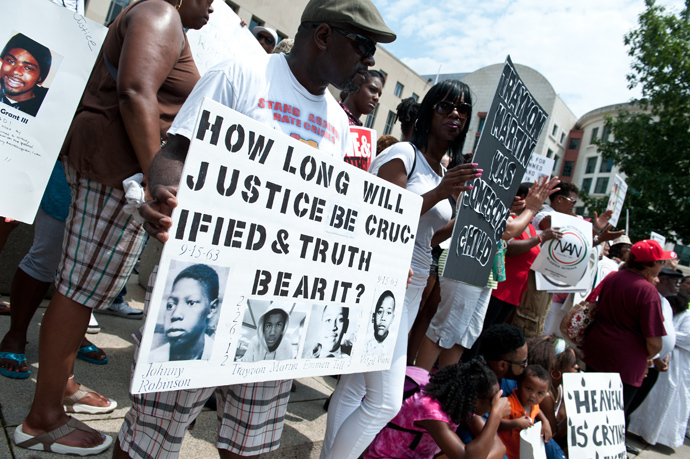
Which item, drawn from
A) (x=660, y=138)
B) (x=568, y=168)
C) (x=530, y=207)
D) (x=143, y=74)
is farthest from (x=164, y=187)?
(x=568, y=168)

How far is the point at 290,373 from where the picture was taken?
1.45m

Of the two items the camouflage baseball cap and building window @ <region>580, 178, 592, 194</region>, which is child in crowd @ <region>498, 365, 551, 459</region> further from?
building window @ <region>580, 178, 592, 194</region>

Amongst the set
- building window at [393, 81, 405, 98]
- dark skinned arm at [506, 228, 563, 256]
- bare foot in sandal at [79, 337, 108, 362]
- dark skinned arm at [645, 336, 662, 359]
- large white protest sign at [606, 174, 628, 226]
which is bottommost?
bare foot in sandal at [79, 337, 108, 362]

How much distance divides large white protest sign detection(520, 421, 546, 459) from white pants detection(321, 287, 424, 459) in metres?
1.10

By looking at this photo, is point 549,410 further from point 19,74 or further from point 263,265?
point 19,74

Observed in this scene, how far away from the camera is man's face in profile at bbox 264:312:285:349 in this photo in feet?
4.50

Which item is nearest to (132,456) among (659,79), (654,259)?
(654,259)

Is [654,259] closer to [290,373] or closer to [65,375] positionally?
[290,373]

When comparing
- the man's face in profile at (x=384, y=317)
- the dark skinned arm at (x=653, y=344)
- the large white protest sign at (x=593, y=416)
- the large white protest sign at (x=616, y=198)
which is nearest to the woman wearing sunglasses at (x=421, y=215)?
the man's face in profile at (x=384, y=317)

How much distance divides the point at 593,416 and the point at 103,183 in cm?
339

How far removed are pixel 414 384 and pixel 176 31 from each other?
2037 mm

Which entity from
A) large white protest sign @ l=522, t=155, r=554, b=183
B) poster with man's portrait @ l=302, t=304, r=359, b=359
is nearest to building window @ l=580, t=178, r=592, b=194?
large white protest sign @ l=522, t=155, r=554, b=183

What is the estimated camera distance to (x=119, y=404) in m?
2.23

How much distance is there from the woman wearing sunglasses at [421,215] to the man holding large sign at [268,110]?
1.57ft
